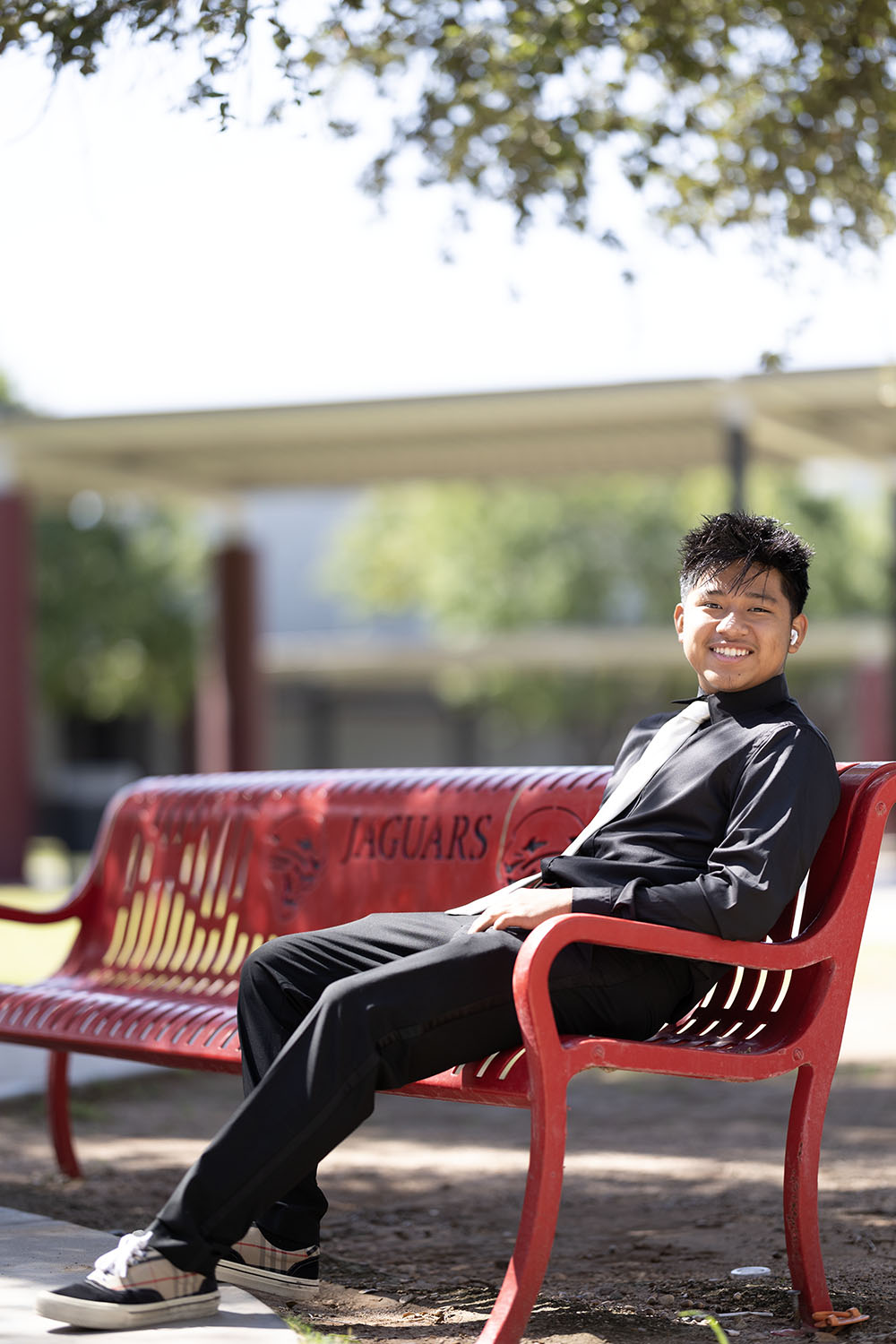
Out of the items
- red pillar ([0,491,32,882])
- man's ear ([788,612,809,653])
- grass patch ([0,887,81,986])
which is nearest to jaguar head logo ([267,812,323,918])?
man's ear ([788,612,809,653])

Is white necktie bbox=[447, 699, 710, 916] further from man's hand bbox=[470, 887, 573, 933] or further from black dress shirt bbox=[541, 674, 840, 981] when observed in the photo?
man's hand bbox=[470, 887, 573, 933]

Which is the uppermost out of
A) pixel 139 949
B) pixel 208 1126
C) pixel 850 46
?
pixel 850 46

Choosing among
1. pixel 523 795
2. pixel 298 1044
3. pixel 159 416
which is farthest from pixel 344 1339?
pixel 159 416

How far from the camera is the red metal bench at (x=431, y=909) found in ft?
10.4

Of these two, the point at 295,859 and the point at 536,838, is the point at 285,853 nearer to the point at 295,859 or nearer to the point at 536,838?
the point at 295,859

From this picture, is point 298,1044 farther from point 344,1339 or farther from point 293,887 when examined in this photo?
point 293,887

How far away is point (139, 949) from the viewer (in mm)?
5445

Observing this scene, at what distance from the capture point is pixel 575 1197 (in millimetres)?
5129

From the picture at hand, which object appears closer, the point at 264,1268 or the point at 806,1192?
the point at 264,1268

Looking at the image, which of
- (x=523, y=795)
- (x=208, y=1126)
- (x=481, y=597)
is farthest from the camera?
(x=481, y=597)

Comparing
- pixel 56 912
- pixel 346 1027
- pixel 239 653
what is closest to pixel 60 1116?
pixel 56 912

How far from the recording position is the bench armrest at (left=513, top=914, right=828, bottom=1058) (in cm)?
308

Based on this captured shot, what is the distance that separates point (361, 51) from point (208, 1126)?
374 cm

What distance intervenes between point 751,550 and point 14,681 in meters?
16.2
